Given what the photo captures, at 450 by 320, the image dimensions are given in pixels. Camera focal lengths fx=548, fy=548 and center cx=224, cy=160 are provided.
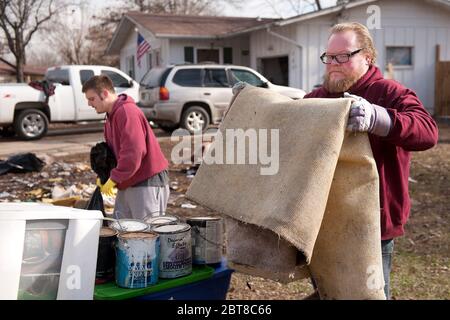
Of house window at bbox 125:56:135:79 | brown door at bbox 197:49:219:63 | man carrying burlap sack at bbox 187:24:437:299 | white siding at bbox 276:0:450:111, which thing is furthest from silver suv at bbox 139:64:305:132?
man carrying burlap sack at bbox 187:24:437:299

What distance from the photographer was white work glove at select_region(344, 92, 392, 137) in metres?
2.15

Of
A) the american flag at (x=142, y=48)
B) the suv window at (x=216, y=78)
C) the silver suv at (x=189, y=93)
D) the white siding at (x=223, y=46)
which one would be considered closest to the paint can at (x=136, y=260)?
the silver suv at (x=189, y=93)

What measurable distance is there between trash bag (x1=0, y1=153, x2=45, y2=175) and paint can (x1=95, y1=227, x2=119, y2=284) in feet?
23.5

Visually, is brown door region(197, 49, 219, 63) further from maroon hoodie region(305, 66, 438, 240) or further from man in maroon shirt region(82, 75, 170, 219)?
maroon hoodie region(305, 66, 438, 240)

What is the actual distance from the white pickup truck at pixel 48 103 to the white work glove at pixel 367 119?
12702 mm

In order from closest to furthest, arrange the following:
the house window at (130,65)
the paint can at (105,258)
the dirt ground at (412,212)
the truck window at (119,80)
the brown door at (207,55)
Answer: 1. the paint can at (105,258)
2. the dirt ground at (412,212)
3. the truck window at (119,80)
4. the brown door at (207,55)
5. the house window at (130,65)

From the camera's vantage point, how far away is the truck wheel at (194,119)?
1450 cm

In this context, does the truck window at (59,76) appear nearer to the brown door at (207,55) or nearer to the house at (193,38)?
the house at (193,38)

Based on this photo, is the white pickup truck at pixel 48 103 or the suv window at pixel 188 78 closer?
the white pickup truck at pixel 48 103

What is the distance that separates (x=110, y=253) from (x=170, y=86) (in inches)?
455

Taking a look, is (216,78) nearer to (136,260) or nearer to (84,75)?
(84,75)

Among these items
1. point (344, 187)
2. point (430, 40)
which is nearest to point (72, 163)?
point (344, 187)

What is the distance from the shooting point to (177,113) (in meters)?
14.4

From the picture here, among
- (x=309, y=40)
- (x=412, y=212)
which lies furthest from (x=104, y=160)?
(x=309, y=40)
